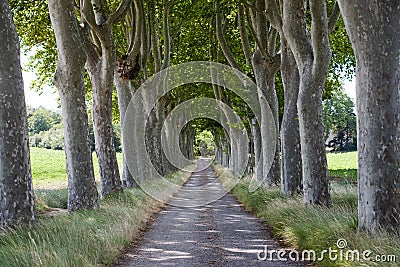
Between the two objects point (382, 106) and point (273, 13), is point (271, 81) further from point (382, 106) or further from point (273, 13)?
point (382, 106)

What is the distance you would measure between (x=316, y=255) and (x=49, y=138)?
5194 inches

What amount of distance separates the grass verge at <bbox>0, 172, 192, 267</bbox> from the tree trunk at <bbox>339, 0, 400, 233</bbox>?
156 inches

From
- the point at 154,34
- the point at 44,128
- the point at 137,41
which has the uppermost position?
the point at 44,128

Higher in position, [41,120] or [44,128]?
[41,120]

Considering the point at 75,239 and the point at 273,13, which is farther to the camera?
the point at 273,13

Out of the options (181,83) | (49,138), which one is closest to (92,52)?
(181,83)

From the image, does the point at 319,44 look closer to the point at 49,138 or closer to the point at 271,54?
the point at 271,54

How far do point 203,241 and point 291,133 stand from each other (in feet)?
17.8

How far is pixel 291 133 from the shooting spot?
14164mm

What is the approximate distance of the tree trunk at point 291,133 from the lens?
46.0ft

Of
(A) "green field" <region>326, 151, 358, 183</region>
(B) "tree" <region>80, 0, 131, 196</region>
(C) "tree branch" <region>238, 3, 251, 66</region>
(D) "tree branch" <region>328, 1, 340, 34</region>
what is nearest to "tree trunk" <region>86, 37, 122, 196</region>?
(B) "tree" <region>80, 0, 131, 196</region>

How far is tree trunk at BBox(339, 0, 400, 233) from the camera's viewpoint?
694 cm

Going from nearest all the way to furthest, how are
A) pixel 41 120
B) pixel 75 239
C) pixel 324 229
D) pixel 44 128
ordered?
pixel 75 239 < pixel 324 229 < pixel 44 128 < pixel 41 120

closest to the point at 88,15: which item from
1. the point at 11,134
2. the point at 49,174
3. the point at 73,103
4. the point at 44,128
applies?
the point at 73,103
